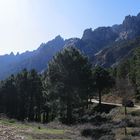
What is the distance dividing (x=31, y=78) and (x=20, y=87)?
10.7 ft

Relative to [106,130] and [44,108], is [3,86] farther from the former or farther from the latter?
[106,130]

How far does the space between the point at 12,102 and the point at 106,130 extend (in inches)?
2039

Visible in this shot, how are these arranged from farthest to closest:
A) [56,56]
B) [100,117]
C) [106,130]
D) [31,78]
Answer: [31,78], [56,56], [100,117], [106,130]

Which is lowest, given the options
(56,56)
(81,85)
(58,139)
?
(58,139)

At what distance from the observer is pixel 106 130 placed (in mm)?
39594

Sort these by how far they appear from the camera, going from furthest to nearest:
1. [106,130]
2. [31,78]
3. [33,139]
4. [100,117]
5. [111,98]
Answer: [111,98] < [31,78] < [100,117] < [106,130] < [33,139]

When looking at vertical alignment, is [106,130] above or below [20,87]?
below

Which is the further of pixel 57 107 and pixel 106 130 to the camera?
pixel 57 107

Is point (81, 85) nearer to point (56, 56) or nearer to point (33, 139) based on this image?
point (56, 56)

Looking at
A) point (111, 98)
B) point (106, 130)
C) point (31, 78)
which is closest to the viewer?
point (106, 130)

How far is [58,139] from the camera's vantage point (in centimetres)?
3259

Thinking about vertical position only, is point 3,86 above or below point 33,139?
above

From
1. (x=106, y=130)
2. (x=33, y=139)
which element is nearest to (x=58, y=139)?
(x=33, y=139)

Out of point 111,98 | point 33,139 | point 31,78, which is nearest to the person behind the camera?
point 33,139
